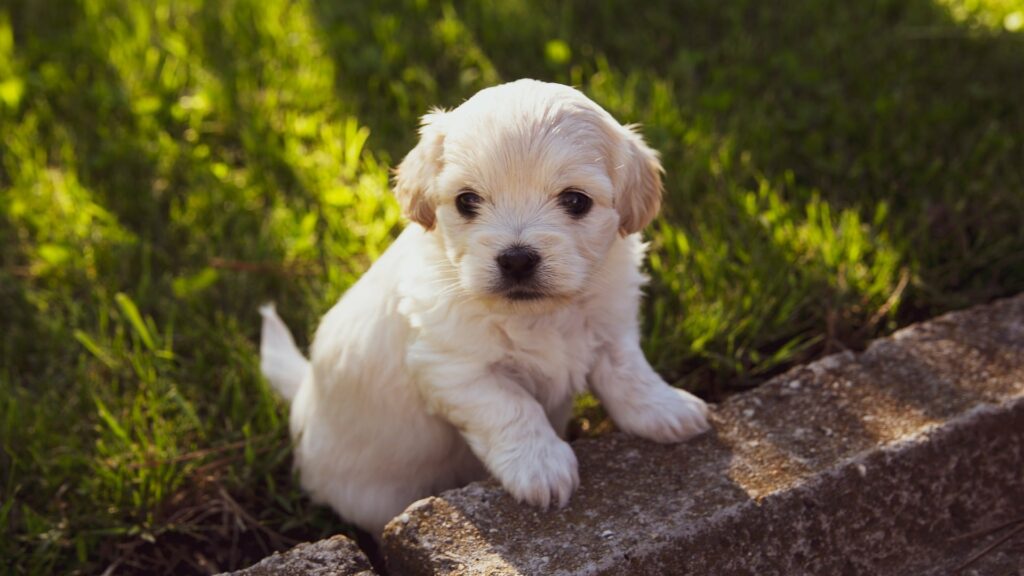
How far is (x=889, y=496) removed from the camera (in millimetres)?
2320

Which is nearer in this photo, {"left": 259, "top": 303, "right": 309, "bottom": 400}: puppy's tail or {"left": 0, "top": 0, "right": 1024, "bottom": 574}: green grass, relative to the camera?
{"left": 0, "top": 0, "right": 1024, "bottom": 574}: green grass

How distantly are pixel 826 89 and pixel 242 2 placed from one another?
8.41 ft

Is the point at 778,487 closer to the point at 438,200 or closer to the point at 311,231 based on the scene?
the point at 438,200

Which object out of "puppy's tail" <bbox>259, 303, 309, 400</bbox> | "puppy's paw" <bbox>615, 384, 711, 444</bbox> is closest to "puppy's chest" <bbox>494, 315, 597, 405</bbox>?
"puppy's paw" <bbox>615, 384, 711, 444</bbox>

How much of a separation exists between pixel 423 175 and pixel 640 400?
733 millimetres

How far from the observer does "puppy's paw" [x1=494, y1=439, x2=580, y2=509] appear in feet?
7.40

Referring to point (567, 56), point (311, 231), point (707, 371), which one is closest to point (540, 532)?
point (707, 371)

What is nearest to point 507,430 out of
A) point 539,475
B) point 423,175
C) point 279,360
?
point 539,475

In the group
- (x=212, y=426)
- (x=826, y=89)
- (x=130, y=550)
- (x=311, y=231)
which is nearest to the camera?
(x=130, y=550)

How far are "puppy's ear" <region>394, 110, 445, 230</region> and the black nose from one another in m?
0.27

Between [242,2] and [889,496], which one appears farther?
[242,2]

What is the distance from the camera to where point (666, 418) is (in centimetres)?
245

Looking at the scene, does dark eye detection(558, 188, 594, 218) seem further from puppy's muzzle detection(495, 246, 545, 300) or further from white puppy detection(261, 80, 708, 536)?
puppy's muzzle detection(495, 246, 545, 300)

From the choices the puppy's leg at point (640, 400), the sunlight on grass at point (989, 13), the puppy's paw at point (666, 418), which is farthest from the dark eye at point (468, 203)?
the sunlight on grass at point (989, 13)
